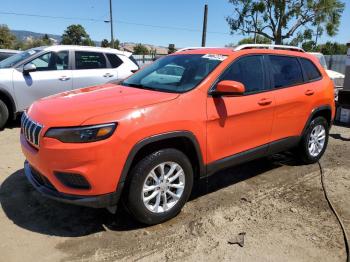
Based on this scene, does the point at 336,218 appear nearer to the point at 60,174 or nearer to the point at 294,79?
the point at 294,79

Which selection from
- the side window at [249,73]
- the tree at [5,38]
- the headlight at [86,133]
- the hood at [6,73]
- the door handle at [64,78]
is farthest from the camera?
the tree at [5,38]

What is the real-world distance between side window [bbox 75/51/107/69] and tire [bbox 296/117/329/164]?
16.5 feet

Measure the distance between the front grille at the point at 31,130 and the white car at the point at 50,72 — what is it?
3949 millimetres

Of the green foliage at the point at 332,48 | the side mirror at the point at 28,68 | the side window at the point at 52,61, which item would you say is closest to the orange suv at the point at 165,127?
the side mirror at the point at 28,68

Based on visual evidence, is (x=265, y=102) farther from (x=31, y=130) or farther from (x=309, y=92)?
(x=31, y=130)

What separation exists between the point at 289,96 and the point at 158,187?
2.28 metres

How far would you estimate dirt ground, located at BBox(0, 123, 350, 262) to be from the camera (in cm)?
324

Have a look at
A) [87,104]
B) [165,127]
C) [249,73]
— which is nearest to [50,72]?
[87,104]

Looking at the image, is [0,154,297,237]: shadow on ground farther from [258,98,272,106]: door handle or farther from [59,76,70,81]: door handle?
[59,76,70,81]: door handle

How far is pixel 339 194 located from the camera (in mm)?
4605

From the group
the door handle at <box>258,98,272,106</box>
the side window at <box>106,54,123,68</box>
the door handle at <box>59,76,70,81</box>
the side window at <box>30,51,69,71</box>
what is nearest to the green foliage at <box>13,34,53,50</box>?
the side window at <box>106,54,123,68</box>

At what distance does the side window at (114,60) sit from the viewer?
8758mm

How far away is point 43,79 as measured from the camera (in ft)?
25.1

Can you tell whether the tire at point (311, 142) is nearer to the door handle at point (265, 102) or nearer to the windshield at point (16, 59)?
the door handle at point (265, 102)
